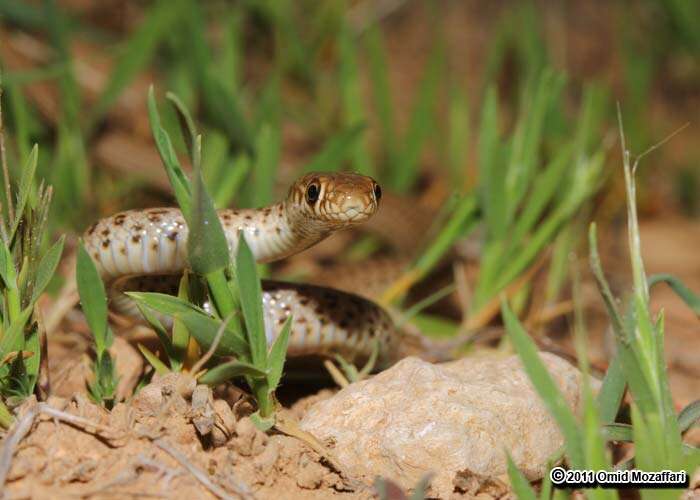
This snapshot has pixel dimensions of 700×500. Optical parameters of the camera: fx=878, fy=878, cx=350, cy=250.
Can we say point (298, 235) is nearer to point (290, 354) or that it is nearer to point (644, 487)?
point (290, 354)

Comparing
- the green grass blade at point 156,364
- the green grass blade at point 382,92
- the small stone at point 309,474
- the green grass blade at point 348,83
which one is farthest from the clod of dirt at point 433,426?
the green grass blade at point 382,92

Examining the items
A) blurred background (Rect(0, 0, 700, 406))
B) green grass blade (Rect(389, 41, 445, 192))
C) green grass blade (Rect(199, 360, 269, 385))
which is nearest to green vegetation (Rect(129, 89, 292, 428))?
green grass blade (Rect(199, 360, 269, 385))

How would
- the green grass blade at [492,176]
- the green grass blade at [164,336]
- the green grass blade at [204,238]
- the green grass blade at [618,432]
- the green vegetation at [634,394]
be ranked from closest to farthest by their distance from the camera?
the green vegetation at [634,394]
the green grass blade at [204,238]
the green grass blade at [618,432]
the green grass blade at [164,336]
the green grass blade at [492,176]

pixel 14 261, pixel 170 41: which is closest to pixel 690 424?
pixel 14 261

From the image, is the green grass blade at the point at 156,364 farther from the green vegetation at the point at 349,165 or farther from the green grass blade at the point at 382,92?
the green grass blade at the point at 382,92

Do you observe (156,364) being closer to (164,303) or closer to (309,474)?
(164,303)

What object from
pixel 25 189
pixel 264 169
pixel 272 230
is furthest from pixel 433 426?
pixel 264 169
